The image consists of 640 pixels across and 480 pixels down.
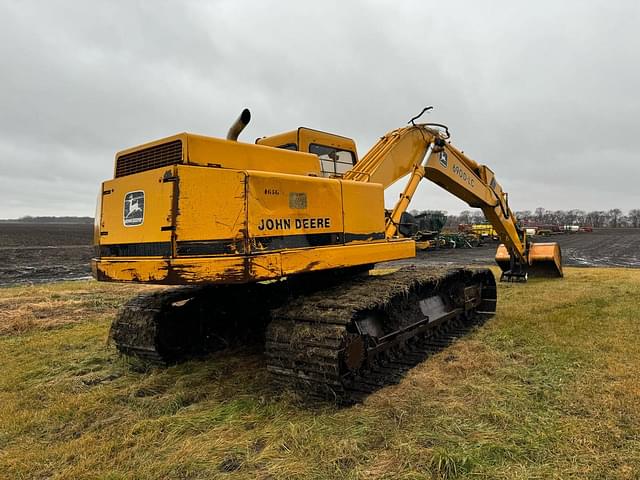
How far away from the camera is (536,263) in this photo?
1243cm

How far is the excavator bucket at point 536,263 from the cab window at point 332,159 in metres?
7.36

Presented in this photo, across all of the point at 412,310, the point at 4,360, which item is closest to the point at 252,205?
the point at 412,310

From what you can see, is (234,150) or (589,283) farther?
(589,283)

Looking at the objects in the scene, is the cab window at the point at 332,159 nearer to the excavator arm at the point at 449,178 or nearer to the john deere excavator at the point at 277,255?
the john deere excavator at the point at 277,255

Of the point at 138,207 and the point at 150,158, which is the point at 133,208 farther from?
the point at 150,158

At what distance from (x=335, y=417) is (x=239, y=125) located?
283 centimetres

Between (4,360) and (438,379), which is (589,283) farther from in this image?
(4,360)

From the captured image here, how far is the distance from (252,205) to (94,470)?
228 centimetres

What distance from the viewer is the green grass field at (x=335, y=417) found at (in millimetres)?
3197

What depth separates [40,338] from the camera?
23.1ft

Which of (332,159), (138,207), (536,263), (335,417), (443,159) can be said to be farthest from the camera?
(536,263)

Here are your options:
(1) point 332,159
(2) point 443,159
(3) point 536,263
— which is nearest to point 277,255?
(1) point 332,159

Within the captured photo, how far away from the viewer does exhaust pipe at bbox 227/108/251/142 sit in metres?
4.43

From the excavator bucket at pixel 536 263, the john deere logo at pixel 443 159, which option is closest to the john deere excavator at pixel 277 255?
the john deere logo at pixel 443 159
